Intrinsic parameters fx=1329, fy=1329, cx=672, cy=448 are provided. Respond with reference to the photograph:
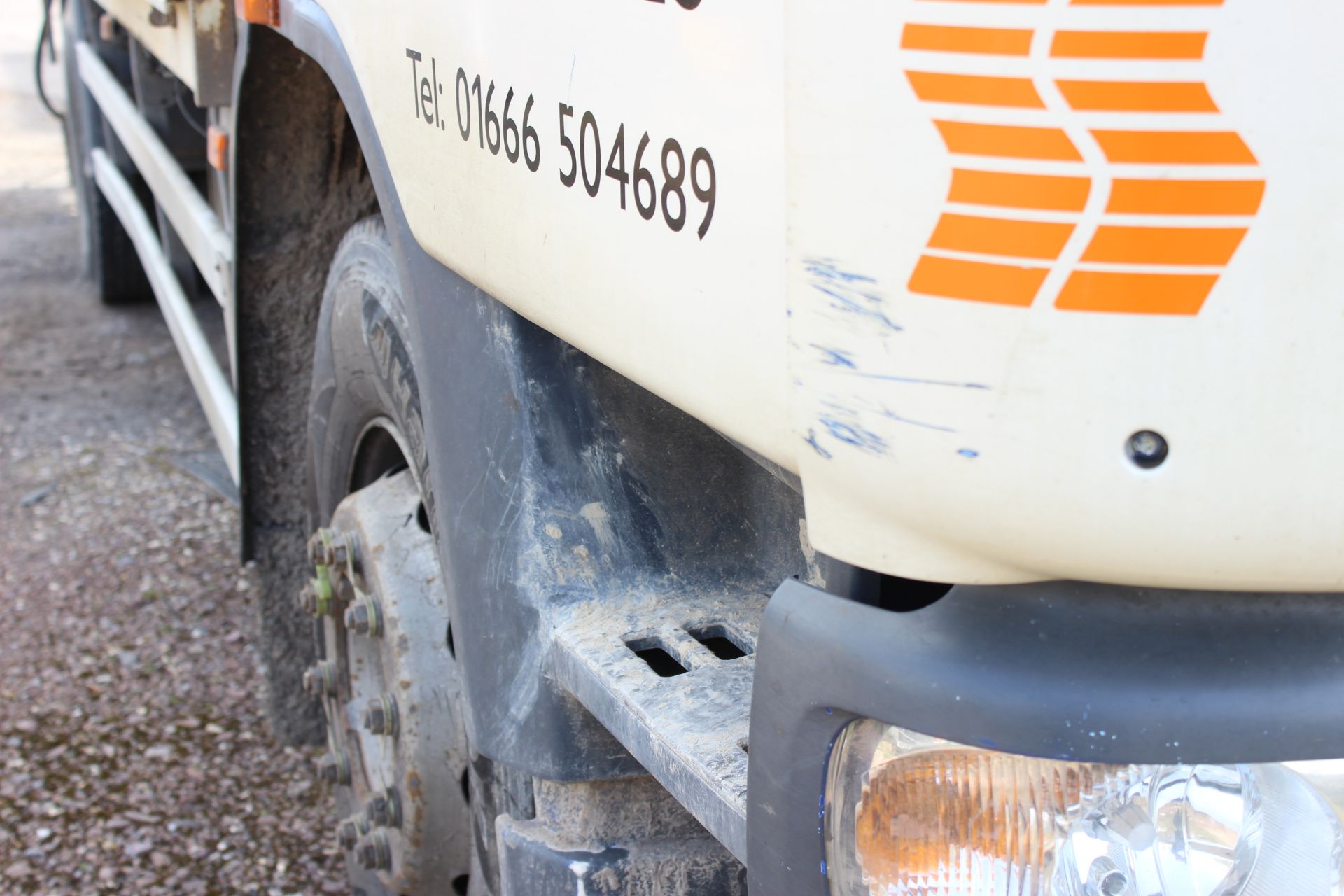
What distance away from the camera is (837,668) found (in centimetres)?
82

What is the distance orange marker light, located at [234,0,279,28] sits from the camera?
1716 millimetres

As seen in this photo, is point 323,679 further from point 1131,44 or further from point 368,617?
point 1131,44

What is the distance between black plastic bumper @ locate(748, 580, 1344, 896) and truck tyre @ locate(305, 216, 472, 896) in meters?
0.78

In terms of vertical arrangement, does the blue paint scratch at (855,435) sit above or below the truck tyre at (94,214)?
above

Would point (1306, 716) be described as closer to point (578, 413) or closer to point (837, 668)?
point (837, 668)

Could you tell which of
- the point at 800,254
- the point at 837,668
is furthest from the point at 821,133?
the point at 837,668

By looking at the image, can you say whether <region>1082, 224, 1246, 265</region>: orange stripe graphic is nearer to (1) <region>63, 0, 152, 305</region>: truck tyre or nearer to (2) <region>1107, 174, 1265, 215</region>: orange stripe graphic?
(2) <region>1107, 174, 1265, 215</region>: orange stripe graphic

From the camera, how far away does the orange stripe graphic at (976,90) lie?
649 millimetres

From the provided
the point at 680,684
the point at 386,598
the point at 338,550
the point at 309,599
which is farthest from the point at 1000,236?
the point at 309,599

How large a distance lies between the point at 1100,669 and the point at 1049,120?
1.04 feet

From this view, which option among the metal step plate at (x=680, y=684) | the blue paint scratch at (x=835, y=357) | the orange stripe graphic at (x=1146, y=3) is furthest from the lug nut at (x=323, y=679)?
the orange stripe graphic at (x=1146, y=3)

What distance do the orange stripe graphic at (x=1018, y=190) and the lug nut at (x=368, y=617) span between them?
118 cm

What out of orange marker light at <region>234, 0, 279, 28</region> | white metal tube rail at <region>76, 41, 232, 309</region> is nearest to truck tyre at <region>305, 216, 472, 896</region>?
orange marker light at <region>234, 0, 279, 28</region>

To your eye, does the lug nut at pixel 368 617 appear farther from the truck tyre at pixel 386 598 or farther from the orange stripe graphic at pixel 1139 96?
the orange stripe graphic at pixel 1139 96
